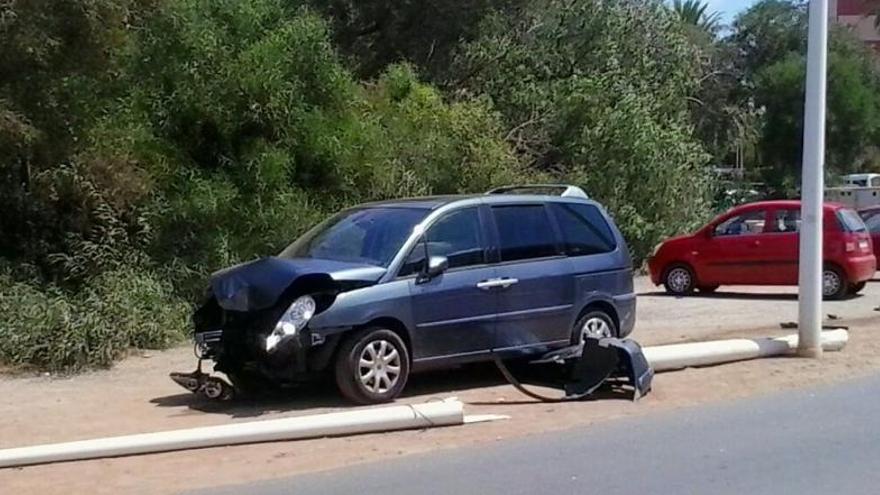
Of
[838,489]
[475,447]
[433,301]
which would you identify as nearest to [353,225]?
[433,301]

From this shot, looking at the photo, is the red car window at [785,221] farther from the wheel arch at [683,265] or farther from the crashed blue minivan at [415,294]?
the crashed blue minivan at [415,294]

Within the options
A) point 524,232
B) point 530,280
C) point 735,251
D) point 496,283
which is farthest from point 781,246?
point 496,283

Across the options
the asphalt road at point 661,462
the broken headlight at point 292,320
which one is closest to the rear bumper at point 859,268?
the asphalt road at point 661,462

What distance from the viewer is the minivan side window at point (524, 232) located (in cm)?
1191

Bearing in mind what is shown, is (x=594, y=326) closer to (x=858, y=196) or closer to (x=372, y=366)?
(x=372, y=366)

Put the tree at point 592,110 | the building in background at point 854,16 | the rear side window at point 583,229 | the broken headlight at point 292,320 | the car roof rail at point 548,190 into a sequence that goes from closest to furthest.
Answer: the broken headlight at point 292,320 < the rear side window at point 583,229 < the car roof rail at point 548,190 < the tree at point 592,110 < the building in background at point 854,16

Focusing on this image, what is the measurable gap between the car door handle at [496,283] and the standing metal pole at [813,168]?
3678 mm

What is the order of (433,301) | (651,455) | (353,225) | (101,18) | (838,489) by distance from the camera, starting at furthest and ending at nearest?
(101,18) → (353,225) → (433,301) → (651,455) → (838,489)

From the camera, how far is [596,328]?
12.6 m

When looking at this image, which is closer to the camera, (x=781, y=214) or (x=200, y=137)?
(x=200, y=137)

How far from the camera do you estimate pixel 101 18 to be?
46.3ft

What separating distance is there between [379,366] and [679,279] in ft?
39.6

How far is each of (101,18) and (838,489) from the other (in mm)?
9609

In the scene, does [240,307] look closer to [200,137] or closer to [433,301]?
[433,301]
